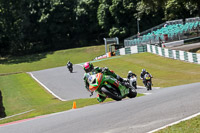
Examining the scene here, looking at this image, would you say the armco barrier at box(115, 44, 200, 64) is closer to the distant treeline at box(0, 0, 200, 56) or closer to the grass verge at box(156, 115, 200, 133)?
the distant treeline at box(0, 0, 200, 56)

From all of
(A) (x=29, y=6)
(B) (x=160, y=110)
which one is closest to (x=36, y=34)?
(A) (x=29, y=6)

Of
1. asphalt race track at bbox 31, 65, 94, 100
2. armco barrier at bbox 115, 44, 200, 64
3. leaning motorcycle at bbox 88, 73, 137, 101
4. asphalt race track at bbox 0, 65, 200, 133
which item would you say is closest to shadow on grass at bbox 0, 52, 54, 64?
armco barrier at bbox 115, 44, 200, 64

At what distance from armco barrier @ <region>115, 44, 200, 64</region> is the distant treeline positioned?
765 inches

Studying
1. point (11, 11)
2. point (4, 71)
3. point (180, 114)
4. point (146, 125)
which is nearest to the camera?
point (146, 125)

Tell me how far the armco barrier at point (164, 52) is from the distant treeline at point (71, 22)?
63.7 ft

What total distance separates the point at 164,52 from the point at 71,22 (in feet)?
123

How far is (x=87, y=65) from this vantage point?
1254cm

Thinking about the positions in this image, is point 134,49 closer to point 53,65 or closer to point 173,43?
point 173,43

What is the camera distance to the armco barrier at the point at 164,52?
34.8m

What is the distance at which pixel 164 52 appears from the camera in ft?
133

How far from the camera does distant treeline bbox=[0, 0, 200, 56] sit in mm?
68125

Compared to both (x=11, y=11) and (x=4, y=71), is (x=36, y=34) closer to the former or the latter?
(x=11, y=11)

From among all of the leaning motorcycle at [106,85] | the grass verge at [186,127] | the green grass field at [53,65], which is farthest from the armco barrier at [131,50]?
the grass verge at [186,127]

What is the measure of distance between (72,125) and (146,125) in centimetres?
179
